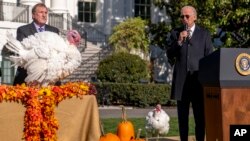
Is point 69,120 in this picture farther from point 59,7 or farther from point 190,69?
point 59,7

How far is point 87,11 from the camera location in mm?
30172

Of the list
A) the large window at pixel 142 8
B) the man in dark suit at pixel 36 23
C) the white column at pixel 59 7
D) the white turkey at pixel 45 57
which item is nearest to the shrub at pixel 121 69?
the white column at pixel 59 7

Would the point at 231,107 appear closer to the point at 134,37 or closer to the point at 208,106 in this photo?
the point at 208,106

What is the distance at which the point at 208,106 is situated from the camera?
6.68m

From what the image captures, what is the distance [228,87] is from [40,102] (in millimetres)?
1872

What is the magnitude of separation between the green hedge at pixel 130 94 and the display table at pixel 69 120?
14.8m

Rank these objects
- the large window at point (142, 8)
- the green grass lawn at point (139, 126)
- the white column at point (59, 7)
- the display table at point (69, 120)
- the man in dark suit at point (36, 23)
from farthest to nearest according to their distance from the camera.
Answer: the large window at point (142, 8) < the white column at point (59, 7) < the green grass lawn at point (139, 126) < the man in dark suit at point (36, 23) < the display table at point (69, 120)

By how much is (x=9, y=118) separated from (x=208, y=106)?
2108 mm

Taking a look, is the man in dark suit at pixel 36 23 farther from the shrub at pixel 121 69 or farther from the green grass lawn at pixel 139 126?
the shrub at pixel 121 69

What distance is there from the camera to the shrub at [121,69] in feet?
73.6

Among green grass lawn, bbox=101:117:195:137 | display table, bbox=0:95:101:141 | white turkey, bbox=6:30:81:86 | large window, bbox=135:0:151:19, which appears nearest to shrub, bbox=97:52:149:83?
green grass lawn, bbox=101:117:195:137

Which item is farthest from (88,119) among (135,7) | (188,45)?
(135,7)

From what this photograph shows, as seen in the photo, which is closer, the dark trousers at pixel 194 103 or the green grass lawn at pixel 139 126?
the dark trousers at pixel 194 103

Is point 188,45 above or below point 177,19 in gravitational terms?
below
